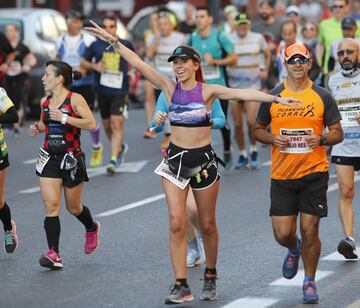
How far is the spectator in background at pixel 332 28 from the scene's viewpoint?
18355mm

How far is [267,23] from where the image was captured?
21.5 metres

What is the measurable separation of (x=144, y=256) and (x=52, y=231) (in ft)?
2.91

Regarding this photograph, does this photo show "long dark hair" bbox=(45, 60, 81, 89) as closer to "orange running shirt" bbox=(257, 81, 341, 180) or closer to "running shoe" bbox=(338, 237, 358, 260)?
"orange running shirt" bbox=(257, 81, 341, 180)

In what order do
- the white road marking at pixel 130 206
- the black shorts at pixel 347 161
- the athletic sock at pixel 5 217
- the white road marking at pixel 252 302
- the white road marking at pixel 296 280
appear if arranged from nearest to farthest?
1. the white road marking at pixel 252 302
2. the white road marking at pixel 296 280
3. the black shorts at pixel 347 161
4. the athletic sock at pixel 5 217
5. the white road marking at pixel 130 206

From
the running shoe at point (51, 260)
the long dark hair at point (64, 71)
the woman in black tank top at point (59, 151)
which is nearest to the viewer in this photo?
the running shoe at point (51, 260)

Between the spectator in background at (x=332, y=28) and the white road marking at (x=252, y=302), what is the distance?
8.99 m

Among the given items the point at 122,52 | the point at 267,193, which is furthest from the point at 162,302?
the point at 267,193

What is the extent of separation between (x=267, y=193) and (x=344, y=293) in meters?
5.37

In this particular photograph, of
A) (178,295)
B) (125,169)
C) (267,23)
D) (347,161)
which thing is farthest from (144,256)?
(267,23)

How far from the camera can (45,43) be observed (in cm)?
2384

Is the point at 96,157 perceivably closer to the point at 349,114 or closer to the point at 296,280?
the point at 349,114

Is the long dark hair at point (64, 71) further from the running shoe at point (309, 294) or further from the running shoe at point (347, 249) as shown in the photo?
the running shoe at point (309, 294)

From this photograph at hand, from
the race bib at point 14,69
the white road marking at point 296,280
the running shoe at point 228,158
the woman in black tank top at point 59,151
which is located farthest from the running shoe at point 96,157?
the white road marking at point 296,280

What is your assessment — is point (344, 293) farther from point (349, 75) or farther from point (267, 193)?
point (267, 193)
